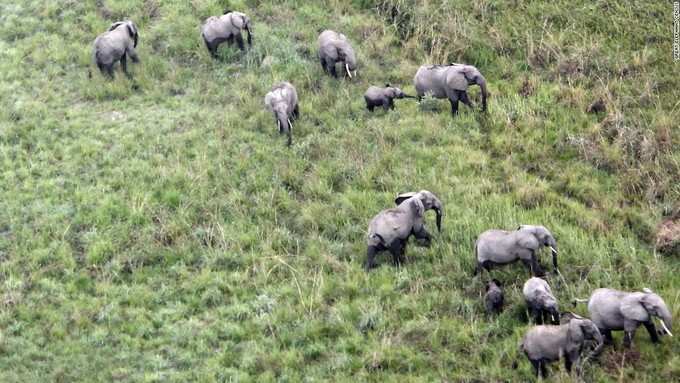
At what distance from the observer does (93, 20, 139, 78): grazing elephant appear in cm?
1641

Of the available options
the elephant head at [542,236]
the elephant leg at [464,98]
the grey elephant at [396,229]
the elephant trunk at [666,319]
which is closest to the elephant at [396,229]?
the grey elephant at [396,229]

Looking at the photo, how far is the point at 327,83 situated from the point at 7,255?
22.2 ft

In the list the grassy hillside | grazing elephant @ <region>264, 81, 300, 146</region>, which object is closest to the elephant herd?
grazing elephant @ <region>264, 81, 300, 146</region>

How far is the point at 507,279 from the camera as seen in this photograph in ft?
35.4

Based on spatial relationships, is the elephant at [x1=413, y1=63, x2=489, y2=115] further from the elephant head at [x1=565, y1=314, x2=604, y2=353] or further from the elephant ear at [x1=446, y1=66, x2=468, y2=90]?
the elephant head at [x1=565, y1=314, x2=604, y2=353]

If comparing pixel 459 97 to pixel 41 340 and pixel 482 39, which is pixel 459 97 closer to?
pixel 482 39

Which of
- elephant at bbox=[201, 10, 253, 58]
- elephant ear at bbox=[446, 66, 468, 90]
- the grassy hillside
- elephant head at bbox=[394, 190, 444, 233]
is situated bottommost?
the grassy hillside

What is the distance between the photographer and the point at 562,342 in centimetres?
895

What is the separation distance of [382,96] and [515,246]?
5.30 m

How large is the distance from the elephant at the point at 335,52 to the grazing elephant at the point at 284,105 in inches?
48.5

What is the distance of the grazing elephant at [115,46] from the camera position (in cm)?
1641

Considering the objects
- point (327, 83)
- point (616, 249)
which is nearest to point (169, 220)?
point (327, 83)

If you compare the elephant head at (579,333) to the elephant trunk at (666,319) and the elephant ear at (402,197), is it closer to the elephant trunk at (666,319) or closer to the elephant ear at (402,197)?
the elephant trunk at (666,319)

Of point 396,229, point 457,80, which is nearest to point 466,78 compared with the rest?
point 457,80
